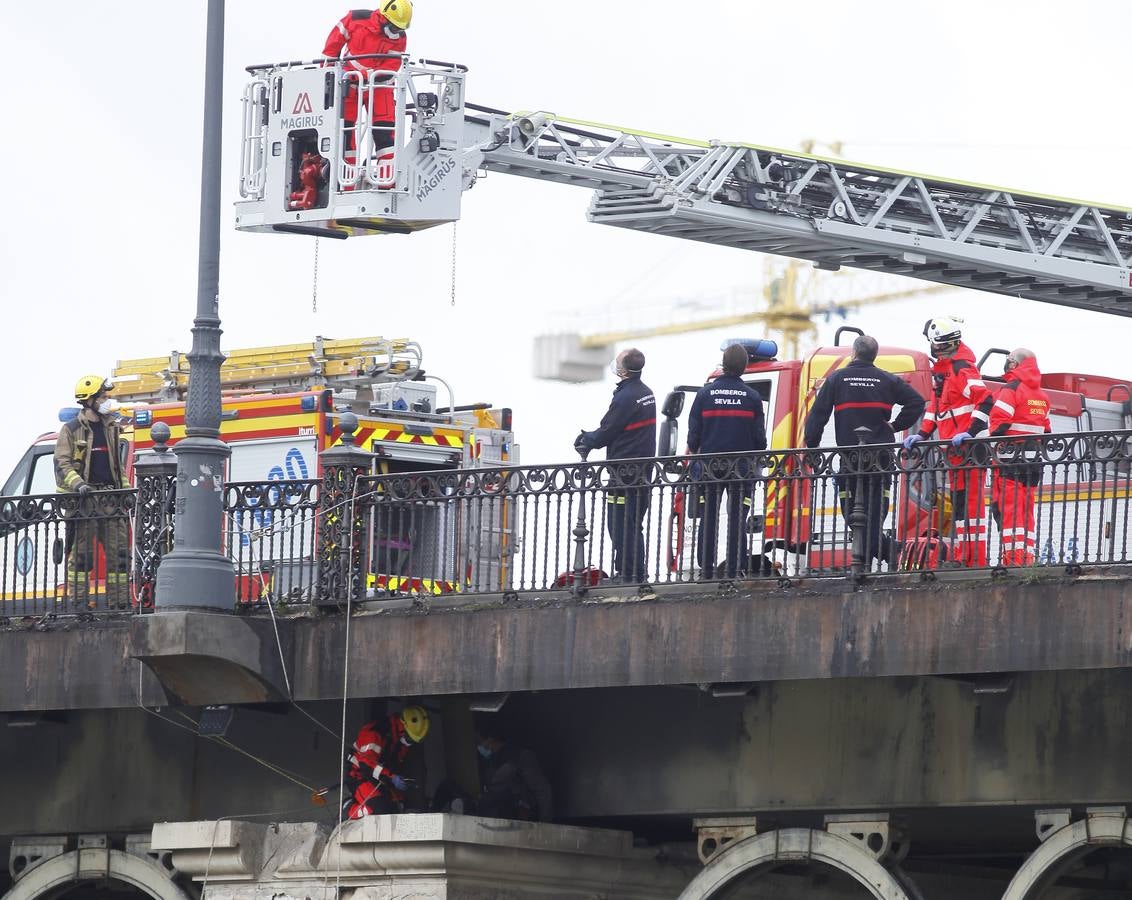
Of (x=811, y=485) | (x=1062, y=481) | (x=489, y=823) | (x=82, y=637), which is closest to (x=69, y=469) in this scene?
(x=82, y=637)

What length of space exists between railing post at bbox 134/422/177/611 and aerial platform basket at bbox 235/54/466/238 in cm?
406

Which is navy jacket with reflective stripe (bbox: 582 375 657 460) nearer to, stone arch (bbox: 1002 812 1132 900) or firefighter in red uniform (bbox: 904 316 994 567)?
firefighter in red uniform (bbox: 904 316 994 567)

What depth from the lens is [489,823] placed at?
19672 millimetres

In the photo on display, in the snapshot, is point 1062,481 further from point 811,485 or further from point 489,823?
point 489,823

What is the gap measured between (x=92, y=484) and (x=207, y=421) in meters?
3.07

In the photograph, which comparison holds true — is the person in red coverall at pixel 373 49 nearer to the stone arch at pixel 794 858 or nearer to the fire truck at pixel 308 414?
the fire truck at pixel 308 414

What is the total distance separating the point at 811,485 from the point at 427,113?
714 cm

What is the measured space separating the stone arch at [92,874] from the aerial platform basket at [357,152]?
6312 millimetres

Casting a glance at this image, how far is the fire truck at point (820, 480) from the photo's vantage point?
1881 cm

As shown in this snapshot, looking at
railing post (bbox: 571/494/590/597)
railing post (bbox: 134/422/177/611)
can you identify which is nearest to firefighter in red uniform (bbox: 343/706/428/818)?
railing post (bbox: 571/494/590/597)

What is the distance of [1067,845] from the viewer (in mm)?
18812

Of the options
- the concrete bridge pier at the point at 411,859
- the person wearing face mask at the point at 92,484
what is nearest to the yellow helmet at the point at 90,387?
the person wearing face mask at the point at 92,484

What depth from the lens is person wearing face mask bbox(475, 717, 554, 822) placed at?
20.7m

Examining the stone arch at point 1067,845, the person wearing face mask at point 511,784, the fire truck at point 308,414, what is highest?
the fire truck at point 308,414
